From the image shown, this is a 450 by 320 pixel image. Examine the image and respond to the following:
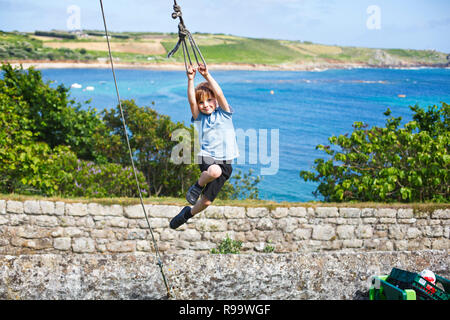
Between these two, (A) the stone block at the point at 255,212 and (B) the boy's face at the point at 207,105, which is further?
(A) the stone block at the point at 255,212

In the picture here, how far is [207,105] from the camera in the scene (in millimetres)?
3979

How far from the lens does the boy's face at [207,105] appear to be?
3.98 m

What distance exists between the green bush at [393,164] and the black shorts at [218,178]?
5071 millimetres

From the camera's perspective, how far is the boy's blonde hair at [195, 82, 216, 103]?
13.1 ft

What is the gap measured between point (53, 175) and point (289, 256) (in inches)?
236

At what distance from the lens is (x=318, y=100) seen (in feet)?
125

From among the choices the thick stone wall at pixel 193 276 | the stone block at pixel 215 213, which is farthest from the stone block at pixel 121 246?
the thick stone wall at pixel 193 276

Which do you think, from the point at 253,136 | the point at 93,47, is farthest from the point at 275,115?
the point at 93,47

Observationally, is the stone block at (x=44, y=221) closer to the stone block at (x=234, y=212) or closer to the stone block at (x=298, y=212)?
the stone block at (x=234, y=212)

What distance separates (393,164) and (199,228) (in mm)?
4151

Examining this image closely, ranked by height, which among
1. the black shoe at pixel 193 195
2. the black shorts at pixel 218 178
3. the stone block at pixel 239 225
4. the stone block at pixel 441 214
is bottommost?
the stone block at pixel 239 225

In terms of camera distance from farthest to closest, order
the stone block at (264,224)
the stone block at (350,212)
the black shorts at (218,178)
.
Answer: the stone block at (350,212)
the stone block at (264,224)
the black shorts at (218,178)

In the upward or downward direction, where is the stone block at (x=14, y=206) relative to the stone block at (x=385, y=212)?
upward
